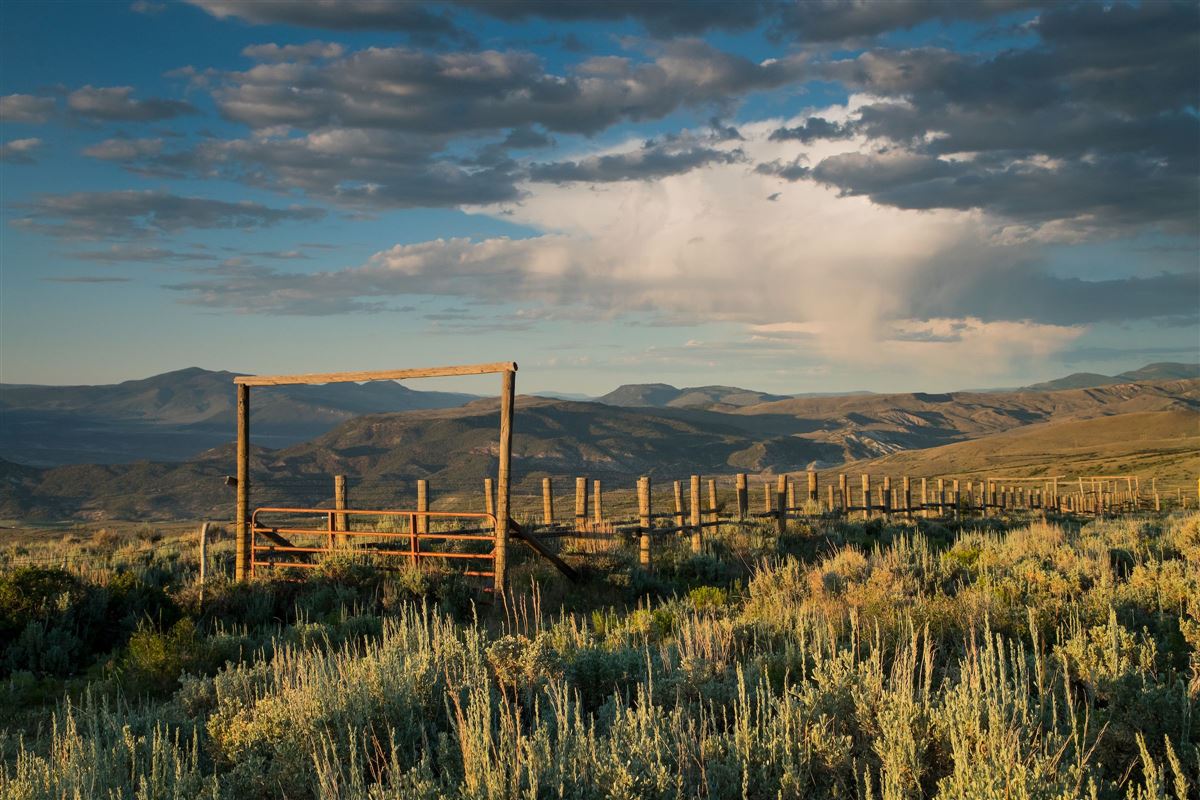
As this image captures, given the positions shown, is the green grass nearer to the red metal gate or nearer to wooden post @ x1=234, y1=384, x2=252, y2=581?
the red metal gate

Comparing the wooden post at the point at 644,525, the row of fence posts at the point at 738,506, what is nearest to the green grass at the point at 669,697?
the wooden post at the point at 644,525

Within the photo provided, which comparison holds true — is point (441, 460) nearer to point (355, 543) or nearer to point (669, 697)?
point (355, 543)

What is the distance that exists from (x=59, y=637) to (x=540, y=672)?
26.4 ft

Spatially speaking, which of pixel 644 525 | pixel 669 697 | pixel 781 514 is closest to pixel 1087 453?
pixel 781 514

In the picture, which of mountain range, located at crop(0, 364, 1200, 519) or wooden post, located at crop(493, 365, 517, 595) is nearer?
wooden post, located at crop(493, 365, 517, 595)

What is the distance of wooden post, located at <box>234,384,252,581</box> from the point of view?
1460 cm

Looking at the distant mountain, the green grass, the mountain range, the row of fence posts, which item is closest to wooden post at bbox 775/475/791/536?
the row of fence posts

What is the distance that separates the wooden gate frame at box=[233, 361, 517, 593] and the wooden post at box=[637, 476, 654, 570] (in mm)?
3298

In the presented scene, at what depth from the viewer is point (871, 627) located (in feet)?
27.1

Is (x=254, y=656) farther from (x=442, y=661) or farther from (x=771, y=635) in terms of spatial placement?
(x=771, y=635)

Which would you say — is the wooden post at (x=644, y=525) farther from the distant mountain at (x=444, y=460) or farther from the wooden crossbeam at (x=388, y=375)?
the distant mountain at (x=444, y=460)

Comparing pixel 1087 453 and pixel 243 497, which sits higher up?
pixel 243 497

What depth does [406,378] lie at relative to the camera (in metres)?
14.2

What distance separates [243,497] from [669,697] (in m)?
10.9
